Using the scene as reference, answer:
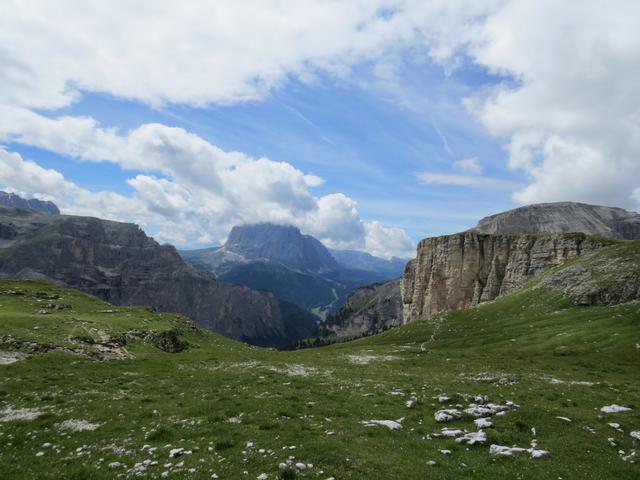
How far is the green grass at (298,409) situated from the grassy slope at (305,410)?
106 mm

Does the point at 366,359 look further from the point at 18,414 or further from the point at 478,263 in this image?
the point at 478,263

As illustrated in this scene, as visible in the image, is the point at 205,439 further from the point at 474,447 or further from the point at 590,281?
the point at 590,281

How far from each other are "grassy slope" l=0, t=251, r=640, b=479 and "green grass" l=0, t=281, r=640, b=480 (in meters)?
0.11

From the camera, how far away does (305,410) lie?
25.5 meters

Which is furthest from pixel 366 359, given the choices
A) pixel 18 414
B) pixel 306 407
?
pixel 18 414

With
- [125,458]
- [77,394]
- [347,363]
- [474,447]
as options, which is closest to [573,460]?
[474,447]

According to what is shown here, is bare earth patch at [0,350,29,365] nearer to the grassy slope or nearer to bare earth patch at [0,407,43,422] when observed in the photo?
the grassy slope

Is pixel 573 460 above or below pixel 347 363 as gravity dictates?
above

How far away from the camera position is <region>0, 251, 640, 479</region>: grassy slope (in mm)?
17219

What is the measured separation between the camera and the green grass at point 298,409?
17.2m

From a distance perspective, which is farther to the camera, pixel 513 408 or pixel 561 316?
pixel 561 316

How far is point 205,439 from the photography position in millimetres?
20219

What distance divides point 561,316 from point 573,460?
73775mm

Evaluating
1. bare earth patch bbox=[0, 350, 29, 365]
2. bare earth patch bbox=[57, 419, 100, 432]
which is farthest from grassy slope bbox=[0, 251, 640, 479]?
bare earth patch bbox=[0, 350, 29, 365]
